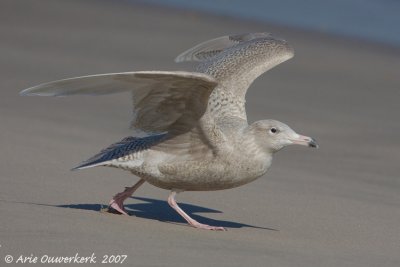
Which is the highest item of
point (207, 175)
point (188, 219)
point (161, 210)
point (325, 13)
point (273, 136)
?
point (325, 13)

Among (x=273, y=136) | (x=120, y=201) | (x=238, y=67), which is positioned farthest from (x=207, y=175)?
(x=238, y=67)

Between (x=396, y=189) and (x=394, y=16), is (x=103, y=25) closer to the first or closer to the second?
(x=394, y=16)

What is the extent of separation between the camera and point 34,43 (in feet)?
49.1

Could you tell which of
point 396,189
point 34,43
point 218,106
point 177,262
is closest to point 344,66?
point 34,43

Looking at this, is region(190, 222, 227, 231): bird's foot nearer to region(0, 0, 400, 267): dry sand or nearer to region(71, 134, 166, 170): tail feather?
region(0, 0, 400, 267): dry sand

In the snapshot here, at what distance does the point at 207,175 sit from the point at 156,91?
682mm

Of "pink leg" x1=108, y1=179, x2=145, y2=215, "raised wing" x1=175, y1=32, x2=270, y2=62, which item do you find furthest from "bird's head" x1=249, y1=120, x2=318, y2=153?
"raised wing" x1=175, y1=32, x2=270, y2=62

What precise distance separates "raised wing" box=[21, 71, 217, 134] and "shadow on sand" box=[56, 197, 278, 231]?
63 cm

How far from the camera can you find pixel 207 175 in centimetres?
761

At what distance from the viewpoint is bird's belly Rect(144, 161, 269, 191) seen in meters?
7.58

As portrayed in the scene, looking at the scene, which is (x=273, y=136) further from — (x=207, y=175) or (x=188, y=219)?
(x=188, y=219)

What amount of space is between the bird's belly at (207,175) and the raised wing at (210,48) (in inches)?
114

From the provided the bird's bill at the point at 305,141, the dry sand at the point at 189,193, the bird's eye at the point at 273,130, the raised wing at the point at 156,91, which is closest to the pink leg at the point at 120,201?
the dry sand at the point at 189,193

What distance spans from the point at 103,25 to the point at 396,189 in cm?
834
